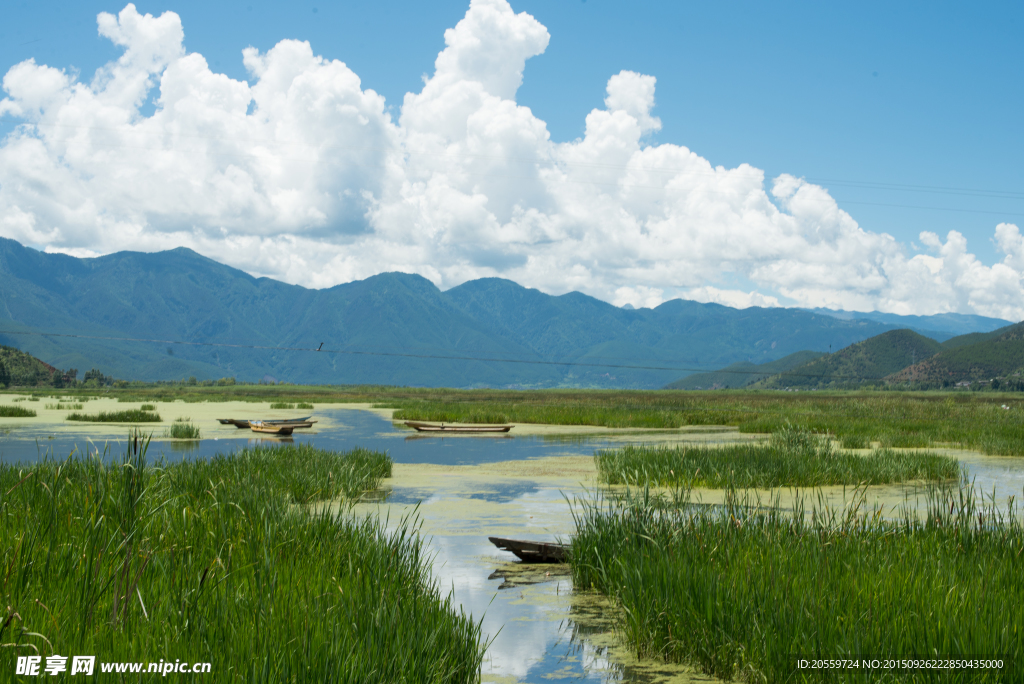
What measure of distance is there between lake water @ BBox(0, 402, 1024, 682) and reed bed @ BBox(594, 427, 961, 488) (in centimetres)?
91

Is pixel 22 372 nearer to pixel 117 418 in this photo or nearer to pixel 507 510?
pixel 117 418

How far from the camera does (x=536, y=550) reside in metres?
10.1

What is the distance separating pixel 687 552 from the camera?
24.3 ft

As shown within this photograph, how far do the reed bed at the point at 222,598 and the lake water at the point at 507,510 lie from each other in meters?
0.80

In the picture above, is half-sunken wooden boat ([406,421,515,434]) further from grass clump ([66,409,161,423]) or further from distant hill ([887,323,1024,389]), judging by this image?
distant hill ([887,323,1024,389])

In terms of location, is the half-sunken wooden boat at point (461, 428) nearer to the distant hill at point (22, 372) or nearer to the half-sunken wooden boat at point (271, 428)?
the half-sunken wooden boat at point (271, 428)

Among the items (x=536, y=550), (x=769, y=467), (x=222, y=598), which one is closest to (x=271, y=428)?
(x=769, y=467)

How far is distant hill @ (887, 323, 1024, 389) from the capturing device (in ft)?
486

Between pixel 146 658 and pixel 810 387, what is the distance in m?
204

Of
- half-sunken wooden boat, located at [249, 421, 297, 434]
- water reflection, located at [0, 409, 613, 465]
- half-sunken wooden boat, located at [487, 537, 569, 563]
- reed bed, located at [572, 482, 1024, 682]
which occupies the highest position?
reed bed, located at [572, 482, 1024, 682]

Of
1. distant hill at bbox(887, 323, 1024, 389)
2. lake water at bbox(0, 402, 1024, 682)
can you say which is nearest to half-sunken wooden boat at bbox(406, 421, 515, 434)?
lake water at bbox(0, 402, 1024, 682)

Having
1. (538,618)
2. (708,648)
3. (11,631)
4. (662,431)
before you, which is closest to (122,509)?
(11,631)

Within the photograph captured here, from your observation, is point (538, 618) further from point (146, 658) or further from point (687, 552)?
point (146, 658)

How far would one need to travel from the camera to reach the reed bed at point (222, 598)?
4.33m
